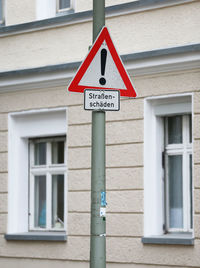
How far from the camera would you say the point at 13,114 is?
530 inches

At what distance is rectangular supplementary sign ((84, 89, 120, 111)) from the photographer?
7.37 m

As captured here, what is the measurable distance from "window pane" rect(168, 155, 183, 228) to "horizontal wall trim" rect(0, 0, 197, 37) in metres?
2.28

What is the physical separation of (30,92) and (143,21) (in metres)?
2.52

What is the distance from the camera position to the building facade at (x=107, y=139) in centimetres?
1131

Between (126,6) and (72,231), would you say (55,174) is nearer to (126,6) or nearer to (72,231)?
(72,231)

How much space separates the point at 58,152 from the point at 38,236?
1.53 m

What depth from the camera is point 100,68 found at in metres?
7.40

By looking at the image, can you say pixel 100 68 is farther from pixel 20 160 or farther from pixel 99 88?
pixel 20 160

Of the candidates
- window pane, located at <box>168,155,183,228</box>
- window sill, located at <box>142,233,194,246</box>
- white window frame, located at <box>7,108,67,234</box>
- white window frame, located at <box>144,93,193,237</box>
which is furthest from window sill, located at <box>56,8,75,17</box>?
window sill, located at <box>142,233,194,246</box>

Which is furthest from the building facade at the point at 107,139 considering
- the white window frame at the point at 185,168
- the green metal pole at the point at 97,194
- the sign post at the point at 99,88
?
the green metal pole at the point at 97,194

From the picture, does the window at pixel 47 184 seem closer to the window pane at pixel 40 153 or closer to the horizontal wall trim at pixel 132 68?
the window pane at pixel 40 153

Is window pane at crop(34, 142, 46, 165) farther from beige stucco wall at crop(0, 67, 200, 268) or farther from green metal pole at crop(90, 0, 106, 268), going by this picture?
green metal pole at crop(90, 0, 106, 268)

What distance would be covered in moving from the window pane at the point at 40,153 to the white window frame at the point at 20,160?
0.17 m

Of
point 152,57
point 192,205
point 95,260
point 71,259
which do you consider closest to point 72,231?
point 71,259
